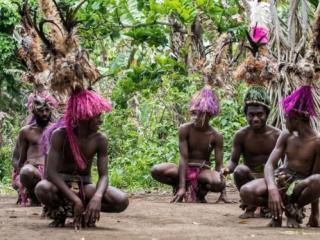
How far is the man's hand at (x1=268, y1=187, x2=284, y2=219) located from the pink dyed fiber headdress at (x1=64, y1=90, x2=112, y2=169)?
1.38 m

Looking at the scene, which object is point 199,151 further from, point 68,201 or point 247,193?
point 68,201

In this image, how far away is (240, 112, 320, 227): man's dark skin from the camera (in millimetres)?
5625

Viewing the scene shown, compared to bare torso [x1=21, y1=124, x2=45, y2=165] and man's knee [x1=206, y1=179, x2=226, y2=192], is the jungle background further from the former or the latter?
bare torso [x1=21, y1=124, x2=45, y2=165]

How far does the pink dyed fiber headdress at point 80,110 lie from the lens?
18.2ft

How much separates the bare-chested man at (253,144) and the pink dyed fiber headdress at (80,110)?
1.65m

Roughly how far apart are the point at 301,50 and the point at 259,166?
149 inches

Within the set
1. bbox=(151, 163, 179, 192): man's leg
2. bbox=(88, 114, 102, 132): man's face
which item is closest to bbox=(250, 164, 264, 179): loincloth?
bbox=(151, 163, 179, 192): man's leg

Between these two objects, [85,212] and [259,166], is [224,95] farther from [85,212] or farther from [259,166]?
[85,212]

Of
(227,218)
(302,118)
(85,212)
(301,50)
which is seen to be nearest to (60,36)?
(85,212)

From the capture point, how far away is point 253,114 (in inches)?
271

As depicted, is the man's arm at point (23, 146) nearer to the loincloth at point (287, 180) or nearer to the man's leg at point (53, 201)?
the man's leg at point (53, 201)

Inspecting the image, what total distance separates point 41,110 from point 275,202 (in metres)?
2.92

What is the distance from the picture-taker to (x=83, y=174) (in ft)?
19.1

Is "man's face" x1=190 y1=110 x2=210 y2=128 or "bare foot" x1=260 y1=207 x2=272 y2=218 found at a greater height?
"man's face" x1=190 y1=110 x2=210 y2=128
